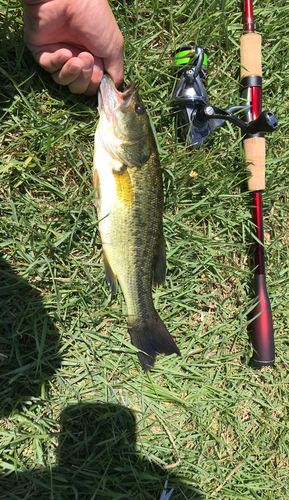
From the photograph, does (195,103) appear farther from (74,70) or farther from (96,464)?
(96,464)

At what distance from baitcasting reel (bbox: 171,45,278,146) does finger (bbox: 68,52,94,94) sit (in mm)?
682

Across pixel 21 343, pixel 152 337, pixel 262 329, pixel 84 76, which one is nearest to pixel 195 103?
pixel 84 76

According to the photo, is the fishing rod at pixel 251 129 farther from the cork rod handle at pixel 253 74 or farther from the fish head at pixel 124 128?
the fish head at pixel 124 128

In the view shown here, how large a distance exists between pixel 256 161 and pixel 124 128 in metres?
1.25

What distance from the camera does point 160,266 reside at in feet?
7.18

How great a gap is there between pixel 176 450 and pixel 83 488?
A: 2.36 ft

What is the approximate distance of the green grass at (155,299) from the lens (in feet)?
6.70

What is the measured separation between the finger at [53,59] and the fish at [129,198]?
0.92 ft

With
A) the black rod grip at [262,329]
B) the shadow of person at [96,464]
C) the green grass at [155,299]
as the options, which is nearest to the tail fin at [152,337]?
the green grass at [155,299]

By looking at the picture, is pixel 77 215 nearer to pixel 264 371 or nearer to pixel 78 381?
pixel 78 381

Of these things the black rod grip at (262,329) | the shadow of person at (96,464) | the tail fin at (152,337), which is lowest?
the shadow of person at (96,464)

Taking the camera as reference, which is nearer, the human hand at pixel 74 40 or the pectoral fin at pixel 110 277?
the human hand at pixel 74 40

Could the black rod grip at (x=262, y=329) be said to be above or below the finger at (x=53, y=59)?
below

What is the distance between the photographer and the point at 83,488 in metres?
2.08
